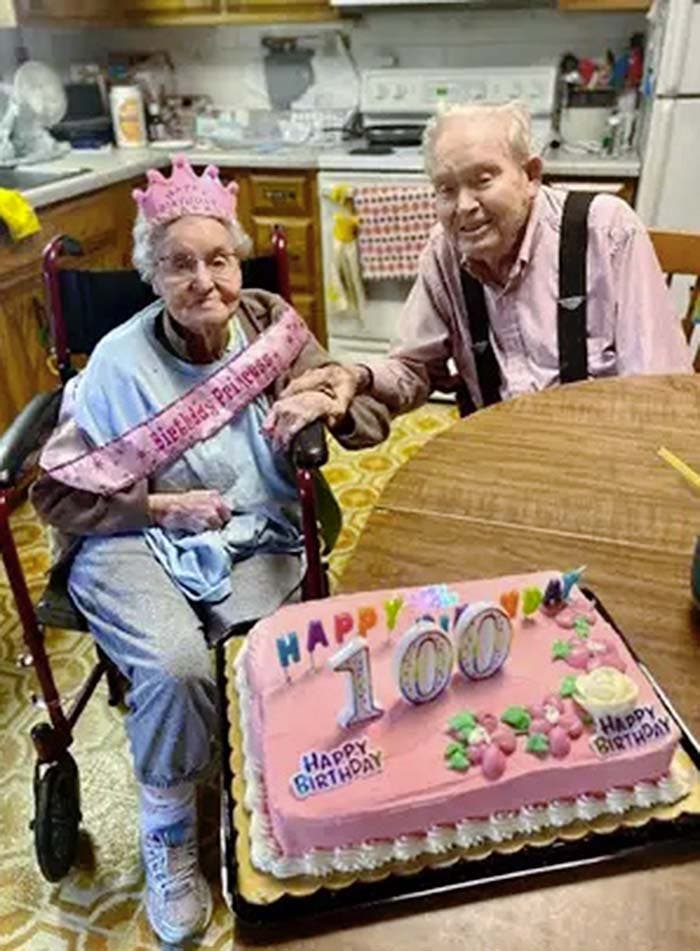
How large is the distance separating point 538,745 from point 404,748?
0.10 metres

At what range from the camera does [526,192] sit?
144cm

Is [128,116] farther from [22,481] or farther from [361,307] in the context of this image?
[22,481]

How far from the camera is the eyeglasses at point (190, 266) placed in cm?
131

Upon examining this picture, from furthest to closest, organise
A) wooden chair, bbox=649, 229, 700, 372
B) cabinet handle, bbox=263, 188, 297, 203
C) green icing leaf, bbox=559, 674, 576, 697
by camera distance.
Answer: cabinet handle, bbox=263, 188, 297, 203 < wooden chair, bbox=649, 229, 700, 372 < green icing leaf, bbox=559, 674, 576, 697

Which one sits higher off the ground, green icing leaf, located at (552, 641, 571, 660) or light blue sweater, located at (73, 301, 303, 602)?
green icing leaf, located at (552, 641, 571, 660)

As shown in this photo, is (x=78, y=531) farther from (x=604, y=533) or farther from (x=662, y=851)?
(x=662, y=851)

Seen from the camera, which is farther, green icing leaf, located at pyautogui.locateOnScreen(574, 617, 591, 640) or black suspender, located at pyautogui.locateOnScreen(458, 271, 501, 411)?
black suspender, located at pyautogui.locateOnScreen(458, 271, 501, 411)

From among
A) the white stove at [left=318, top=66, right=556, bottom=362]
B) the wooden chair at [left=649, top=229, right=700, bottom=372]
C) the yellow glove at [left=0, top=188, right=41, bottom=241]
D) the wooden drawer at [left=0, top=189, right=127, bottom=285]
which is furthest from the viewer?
the white stove at [left=318, top=66, right=556, bottom=362]

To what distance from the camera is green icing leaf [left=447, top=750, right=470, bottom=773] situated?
23.8 inches

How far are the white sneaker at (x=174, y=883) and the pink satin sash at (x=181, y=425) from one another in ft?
1.84

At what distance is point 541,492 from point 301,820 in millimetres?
603

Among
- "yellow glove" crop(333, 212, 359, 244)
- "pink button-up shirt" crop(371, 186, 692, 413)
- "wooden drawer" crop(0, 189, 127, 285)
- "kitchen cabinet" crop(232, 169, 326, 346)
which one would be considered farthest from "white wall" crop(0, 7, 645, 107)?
"pink button-up shirt" crop(371, 186, 692, 413)

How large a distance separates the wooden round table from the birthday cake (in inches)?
2.0

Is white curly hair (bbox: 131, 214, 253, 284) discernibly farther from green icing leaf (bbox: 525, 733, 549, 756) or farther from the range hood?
the range hood
